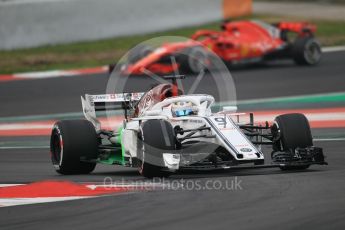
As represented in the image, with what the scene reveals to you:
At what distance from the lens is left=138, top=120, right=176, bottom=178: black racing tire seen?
1170 centimetres

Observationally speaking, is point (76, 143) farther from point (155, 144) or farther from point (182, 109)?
point (155, 144)

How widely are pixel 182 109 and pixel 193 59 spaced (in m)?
13.1

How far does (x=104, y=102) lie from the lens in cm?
1402

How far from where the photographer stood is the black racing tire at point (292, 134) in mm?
12180

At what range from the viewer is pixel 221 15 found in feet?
114

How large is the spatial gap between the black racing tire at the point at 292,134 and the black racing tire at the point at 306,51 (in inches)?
561

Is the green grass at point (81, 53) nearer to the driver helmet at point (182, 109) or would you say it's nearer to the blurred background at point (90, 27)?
the blurred background at point (90, 27)

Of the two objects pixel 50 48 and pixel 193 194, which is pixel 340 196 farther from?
pixel 50 48

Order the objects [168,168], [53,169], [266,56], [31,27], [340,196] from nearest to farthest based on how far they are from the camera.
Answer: [340,196] → [168,168] → [53,169] → [266,56] → [31,27]

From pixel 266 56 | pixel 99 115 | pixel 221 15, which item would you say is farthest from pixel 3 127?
pixel 221 15

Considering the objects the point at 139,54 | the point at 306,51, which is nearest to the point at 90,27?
the point at 139,54

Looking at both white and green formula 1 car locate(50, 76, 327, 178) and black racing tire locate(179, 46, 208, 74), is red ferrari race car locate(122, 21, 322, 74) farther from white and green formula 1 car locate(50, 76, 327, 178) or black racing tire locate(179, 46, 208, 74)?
white and green formula 1 car locate(50, 76, 327, 178)

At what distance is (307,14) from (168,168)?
25.7 meters

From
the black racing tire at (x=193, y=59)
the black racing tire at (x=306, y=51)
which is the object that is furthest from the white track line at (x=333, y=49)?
the black racing tire at (x=193, y=59)
